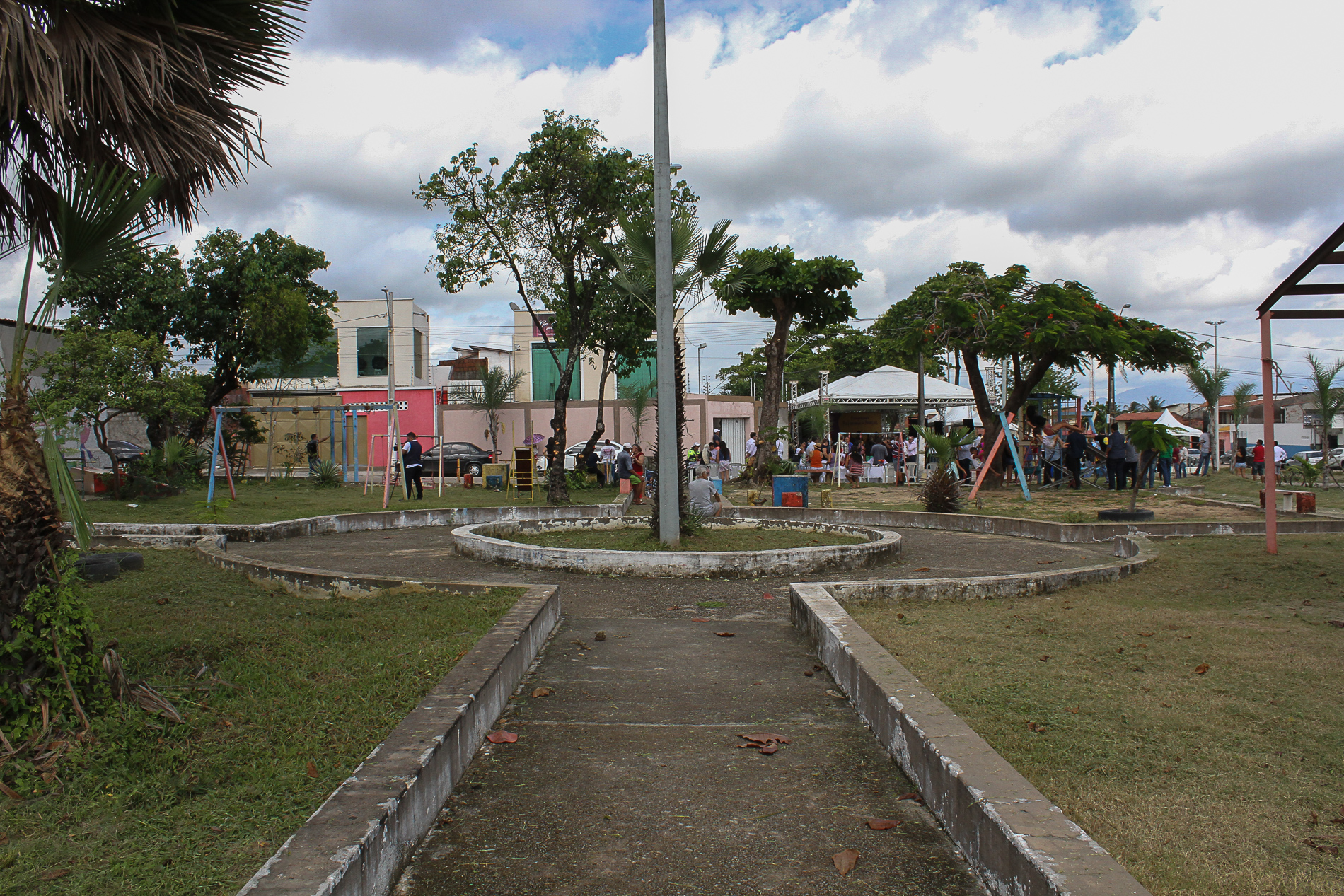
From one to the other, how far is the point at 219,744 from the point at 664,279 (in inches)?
292

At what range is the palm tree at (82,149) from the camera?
3.50 metres

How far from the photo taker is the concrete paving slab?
2.87m

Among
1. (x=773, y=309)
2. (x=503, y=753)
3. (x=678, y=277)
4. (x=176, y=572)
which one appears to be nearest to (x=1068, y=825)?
(x=503, y=753)

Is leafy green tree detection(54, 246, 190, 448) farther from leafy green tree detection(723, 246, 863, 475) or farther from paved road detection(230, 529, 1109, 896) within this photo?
paved road detection(230, 529, 1109, 896)

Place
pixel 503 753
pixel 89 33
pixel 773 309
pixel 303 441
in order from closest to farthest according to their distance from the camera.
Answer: pixel 503 753 < pixel 89 33 < pixel 773 309 < pixel 303 441

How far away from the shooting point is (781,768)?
3.80 meters

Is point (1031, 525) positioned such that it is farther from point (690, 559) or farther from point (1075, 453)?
point (1075, 453)

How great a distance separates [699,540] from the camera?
10586mm

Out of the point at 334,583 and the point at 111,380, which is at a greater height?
the point at 111,380

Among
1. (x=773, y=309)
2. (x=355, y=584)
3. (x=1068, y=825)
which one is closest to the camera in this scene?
(x=1068, y=825)

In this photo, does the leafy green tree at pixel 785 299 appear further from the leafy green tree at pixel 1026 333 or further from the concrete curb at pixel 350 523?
the concrete curb at pixel 350 523

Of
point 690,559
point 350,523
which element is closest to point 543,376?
point 350,523

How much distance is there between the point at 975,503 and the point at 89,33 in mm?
14564

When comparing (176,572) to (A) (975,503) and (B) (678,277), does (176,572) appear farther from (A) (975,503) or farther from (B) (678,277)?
(A) (975,503)
